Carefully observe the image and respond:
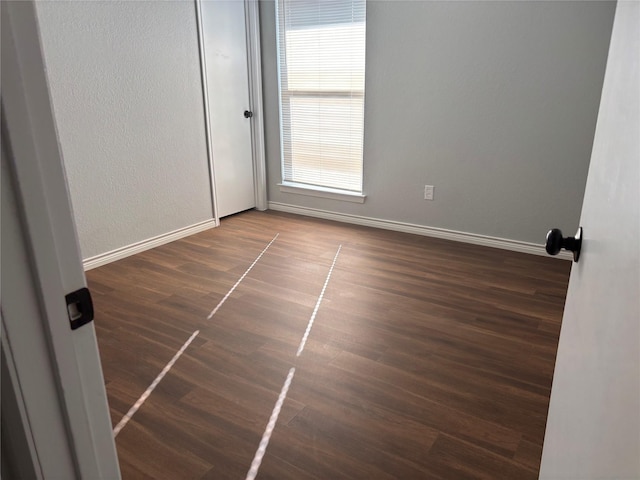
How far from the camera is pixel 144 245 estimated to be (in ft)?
11.4

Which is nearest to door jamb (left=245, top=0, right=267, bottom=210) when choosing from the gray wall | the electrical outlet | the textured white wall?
the gray wall

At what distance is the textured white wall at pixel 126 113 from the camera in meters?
2.83

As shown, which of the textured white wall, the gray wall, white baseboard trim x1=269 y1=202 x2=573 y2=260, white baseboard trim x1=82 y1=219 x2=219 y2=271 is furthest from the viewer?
white baseboard trim x1=269 y1=202 x2=573 y2=260

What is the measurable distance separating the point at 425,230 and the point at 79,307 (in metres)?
3.41

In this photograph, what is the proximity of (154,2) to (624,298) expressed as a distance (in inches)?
138

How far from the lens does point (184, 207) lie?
375cm

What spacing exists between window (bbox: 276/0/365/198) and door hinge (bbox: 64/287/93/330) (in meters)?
3.46

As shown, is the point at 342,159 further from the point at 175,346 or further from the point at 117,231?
the point at 175,346

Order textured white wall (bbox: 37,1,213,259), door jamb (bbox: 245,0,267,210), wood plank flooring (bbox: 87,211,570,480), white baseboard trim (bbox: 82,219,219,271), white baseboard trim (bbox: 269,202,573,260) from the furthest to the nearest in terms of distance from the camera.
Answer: door jamb (bbox: 245,0,267,210)
white baseboard trim (bbox: 269,202,573,260)
white baseboard trim (bbox: 82,219,219,271)
textured white wall (bbox: 37,1,213,259)
wood plank flooring (bbox: 87,211,570,480)

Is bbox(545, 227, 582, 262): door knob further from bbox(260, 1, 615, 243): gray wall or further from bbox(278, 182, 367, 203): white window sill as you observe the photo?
bbox(278, 182, 367, 203): white window sill

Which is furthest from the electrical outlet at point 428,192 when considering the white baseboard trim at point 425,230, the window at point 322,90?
the window at point 322,90

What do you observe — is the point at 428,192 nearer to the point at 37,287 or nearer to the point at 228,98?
the point at 228,98

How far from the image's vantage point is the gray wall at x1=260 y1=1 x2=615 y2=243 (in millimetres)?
2996

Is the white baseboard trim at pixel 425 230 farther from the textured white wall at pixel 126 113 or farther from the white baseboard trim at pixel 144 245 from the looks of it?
the textured white wall at pixel 126 113
